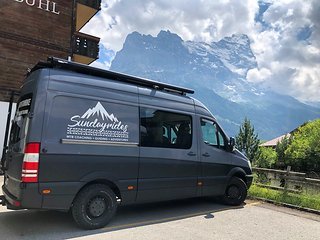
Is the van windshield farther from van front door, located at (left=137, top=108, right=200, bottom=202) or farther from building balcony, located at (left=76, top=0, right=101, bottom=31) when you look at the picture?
building balcony, located at (left=76, top=0, right=101, bottom=31)

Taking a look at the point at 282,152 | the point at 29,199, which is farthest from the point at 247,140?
the point at 29,199

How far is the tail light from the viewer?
18.8 ft

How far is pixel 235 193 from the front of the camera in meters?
9.16

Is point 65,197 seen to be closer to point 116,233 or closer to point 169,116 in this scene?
point 116,233

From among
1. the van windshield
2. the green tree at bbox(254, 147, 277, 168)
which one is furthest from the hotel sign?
the green tree at bbox(254, 147, 277, 168)

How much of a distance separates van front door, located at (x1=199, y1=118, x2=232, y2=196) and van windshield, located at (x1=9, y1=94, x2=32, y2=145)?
388cm

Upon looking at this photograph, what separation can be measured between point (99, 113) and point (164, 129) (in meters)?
1.58

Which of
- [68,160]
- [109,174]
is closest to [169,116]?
[109,174]

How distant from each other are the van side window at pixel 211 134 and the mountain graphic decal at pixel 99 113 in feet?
8.21

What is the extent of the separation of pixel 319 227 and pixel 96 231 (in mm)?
4523

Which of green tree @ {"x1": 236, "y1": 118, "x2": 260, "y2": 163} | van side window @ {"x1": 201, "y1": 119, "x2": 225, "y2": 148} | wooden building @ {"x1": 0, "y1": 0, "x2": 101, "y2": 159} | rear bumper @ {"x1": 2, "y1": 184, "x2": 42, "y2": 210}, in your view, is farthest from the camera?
green tree @ {"x1": 236, "y1": 118, "x2": 260, "y2": 163}

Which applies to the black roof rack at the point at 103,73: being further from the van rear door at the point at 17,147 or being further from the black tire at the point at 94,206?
the black tire at the point at 94,206

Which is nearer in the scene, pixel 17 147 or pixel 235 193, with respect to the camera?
pixel 17 147

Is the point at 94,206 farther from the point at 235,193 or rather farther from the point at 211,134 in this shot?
the point at 235,193
